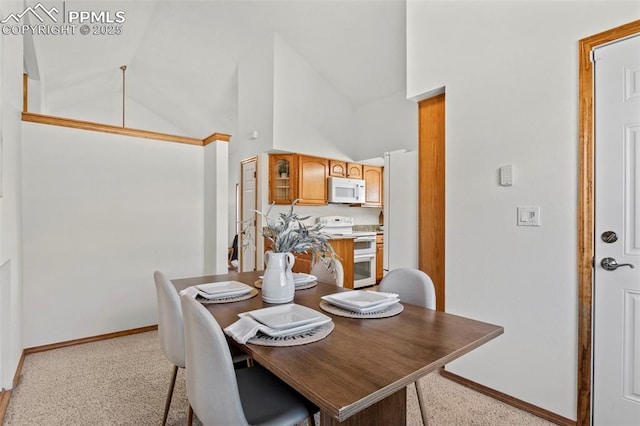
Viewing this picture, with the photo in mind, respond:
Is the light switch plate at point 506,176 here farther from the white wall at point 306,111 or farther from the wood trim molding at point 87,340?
the wood trim molding at point 87,340

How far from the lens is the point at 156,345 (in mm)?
2857

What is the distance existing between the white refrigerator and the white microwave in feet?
6.97

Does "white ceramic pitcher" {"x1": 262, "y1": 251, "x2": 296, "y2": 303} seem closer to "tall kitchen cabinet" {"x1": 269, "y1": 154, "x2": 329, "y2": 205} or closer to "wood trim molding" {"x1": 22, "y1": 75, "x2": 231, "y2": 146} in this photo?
"wood trim molding" {"x1": 22, "y1": 75, "x2": 231, "y2": 146}

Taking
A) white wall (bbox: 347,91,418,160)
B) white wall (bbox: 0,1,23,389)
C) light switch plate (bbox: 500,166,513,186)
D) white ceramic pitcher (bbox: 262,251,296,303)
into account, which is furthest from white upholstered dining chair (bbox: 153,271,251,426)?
white wall (bbox: 347,91,418,160)

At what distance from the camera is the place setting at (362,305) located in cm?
→ 137

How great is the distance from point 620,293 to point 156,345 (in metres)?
3.18

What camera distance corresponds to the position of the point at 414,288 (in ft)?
5.63

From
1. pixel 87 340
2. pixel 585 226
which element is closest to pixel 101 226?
pixel 87 340

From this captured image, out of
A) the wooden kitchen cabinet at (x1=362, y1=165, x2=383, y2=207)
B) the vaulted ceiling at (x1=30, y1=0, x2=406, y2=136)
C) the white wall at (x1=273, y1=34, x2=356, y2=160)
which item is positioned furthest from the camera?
the wooden kitchen cabinet at (x1=362, y1=165, x2=383, y2=207)

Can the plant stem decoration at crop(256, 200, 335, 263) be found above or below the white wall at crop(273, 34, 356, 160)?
below

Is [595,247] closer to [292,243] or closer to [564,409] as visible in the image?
[564,409]

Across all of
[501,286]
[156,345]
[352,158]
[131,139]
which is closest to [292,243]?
[501,286]

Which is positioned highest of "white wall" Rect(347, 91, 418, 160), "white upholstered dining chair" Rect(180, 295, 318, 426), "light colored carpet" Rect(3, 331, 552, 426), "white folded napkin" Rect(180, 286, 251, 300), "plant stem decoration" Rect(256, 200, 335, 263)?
"white wall" Rect(347, 91, 418, 160)

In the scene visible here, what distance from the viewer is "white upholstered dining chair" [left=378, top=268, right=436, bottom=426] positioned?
1.64m
